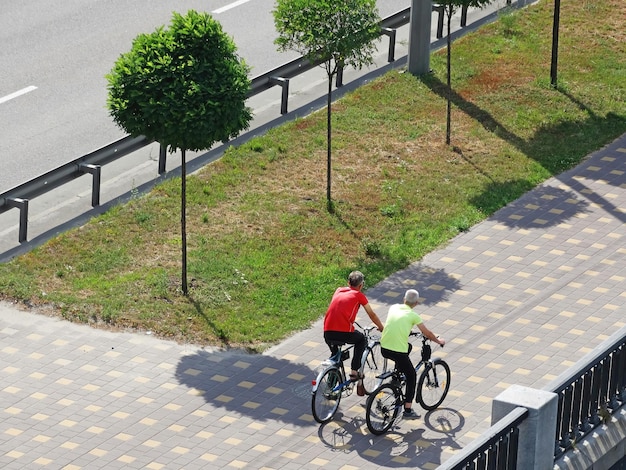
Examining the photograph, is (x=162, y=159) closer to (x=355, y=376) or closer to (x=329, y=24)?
(x=329, y=24)

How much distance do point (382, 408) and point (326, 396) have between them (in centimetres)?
63

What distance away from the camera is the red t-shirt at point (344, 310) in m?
14.7

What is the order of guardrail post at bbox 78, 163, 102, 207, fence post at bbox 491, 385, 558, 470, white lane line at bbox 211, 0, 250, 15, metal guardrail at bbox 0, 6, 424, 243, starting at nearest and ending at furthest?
fence post at bbox 491, 385, 558, 470 < metal guardrail at bbox 0, 6, 424, 243 < guardrail post at bbox 78, 163, 102, 207 < white lane line at bbox 211, 0, 250, 15

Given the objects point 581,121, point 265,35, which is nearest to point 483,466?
point 581,121

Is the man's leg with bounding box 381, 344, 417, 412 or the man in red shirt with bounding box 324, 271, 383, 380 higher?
the man in red shirt with bounding box 324, 271, 383, 380

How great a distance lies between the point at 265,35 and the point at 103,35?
Result: 282 centimetres

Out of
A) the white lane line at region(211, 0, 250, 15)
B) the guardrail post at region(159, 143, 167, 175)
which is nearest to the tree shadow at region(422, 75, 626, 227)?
the guardrail post at region(159, 143, 167, 175)

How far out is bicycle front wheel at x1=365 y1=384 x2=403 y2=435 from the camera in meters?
14.3

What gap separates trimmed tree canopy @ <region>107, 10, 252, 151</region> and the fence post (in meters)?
6.90

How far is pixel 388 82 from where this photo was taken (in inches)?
939

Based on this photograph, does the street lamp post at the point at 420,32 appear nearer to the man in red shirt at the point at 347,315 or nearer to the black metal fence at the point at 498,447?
the man in red shirt at the point at 347,315

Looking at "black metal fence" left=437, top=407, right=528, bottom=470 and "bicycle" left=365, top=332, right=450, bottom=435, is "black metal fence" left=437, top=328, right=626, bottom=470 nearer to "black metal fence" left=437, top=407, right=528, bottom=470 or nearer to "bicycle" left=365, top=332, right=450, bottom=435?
"black metal fence" left=437, top=407, right=528, bottom=470

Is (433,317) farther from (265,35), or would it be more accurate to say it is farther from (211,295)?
(265,35)

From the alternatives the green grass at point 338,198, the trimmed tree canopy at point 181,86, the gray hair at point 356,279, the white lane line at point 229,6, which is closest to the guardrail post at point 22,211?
the green grass at point 338,198
